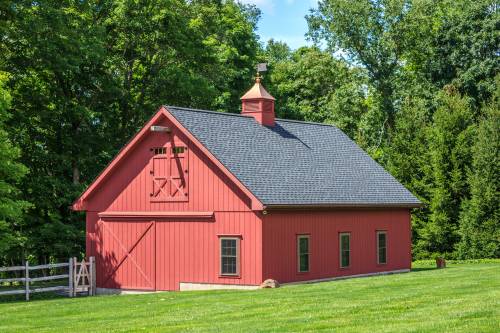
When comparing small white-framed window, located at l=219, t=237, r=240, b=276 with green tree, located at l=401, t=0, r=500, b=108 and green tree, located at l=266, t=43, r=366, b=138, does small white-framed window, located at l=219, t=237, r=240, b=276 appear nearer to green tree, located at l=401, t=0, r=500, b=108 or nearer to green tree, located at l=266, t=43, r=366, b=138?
green tree, located at l=266, t=43, r=366, b=138

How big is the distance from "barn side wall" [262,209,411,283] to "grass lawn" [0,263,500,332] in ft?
10.9

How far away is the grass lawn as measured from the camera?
18.2 m

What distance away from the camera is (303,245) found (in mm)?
33125

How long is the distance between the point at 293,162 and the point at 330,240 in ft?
11.3

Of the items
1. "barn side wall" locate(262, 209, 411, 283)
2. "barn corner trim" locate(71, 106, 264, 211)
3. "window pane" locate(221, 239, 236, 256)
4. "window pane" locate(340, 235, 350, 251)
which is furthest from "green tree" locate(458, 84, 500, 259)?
"barn corner trim" locate(71, 106, 264, 211)

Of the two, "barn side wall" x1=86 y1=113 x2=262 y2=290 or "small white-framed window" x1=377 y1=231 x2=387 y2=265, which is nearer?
"barn side wall" x1=86 y1=113 x2=262 y2=290

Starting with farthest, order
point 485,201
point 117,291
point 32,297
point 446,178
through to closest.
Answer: point 446,178 → point 485,201 → point 117,291 → point 32,297

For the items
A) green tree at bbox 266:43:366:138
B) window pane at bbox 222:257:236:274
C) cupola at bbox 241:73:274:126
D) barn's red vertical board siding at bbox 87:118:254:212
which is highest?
green tree at bbox 266:43:366:138

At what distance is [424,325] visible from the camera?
1731cm

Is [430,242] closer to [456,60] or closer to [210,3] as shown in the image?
[456,60]

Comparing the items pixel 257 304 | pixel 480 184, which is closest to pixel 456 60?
pixel 480 184

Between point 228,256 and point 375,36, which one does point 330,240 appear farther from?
point 375,36

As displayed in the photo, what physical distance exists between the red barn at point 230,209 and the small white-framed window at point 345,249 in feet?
0.13

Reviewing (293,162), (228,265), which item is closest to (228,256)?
(228,265)
